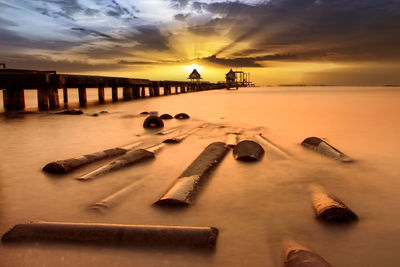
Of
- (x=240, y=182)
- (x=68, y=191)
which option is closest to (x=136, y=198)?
(x=68, y=191)

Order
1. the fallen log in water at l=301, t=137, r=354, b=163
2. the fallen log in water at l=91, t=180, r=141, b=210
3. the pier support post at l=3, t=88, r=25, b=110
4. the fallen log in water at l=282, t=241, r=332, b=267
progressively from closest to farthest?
the fallen log in water at l=282, t=241, r=332, b=267 → the fallen log in water at l=91, t=180, r=141, b=210 → the fallen log in water at l=301, t=137, r=354, b=163 → the pier support post at l=3, t=88, r=25, b=110

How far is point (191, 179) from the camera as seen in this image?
394 cm

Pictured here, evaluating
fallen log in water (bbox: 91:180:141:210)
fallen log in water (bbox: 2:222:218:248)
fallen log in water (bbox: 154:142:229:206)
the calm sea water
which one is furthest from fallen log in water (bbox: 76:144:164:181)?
fallen log in water (bbox: 2:222:218:248)

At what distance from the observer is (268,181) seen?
167 inches

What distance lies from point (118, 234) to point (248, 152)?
3.42 m

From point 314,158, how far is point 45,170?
187 inches

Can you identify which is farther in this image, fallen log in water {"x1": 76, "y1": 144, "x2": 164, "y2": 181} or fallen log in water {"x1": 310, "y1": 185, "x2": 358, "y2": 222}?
fallen log in water {"x1": 76, "y1": 144, "x2": 164, "y2": 181}

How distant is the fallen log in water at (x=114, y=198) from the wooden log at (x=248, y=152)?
2.08m

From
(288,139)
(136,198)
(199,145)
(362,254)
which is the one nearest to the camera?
(362,254)

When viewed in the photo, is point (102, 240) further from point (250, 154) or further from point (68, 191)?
point (250, 154)

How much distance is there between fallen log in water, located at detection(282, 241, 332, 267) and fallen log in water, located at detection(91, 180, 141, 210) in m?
1.99

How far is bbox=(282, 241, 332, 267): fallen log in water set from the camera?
194 centimetres

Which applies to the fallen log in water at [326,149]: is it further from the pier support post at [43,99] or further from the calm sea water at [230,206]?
the pier support post at [43,99]

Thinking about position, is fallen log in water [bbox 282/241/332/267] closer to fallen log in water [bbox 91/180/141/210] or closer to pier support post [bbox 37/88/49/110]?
fallen log in water [bbox 91/180/141/210]
